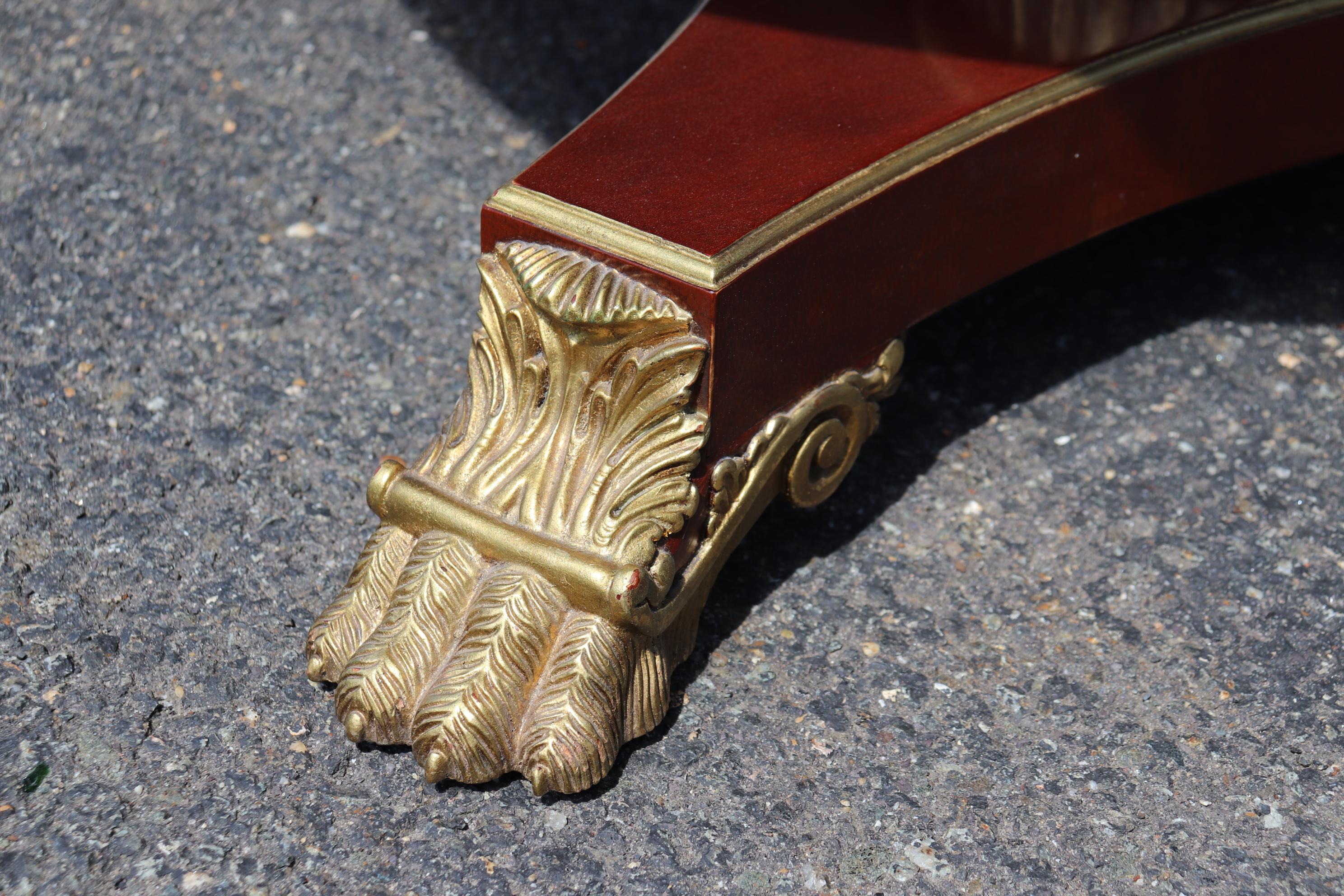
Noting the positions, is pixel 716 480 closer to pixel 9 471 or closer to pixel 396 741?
pixel 396 741

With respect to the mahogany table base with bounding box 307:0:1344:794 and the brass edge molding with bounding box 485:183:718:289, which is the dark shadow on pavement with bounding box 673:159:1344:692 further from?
the brass edge molding with bounding box 485:183:718:289

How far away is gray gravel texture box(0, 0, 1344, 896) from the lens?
1502 mm

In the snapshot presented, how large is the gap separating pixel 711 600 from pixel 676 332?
0.42m

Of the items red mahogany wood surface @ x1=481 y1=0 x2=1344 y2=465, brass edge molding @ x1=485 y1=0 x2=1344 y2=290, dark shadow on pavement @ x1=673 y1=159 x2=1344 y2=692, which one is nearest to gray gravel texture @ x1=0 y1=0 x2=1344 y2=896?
dark shadow on pavement @ x1=673 y1=159 x2=1344 y2=692

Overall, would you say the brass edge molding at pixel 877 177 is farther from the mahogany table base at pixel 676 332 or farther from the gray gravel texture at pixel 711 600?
the gray gravel texture at pixel 711 600

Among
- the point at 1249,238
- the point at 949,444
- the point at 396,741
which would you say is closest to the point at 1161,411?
the point at 949,444

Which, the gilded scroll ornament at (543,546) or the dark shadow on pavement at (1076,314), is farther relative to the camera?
the dark shadow on pavement at (1076,314)

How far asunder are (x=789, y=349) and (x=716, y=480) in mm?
178

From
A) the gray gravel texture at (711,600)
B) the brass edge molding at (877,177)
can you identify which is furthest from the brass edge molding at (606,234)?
the gray gravel texture at (711,600)

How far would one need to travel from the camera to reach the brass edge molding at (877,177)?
151 cm

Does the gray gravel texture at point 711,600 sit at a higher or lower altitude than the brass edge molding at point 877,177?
lower

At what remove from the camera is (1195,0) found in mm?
1900

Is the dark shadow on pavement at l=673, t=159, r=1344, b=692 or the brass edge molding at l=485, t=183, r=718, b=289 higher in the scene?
the brass edge molding at l=485, t=183, r=718, b=289

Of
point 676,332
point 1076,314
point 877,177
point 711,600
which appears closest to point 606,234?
point 676,332
